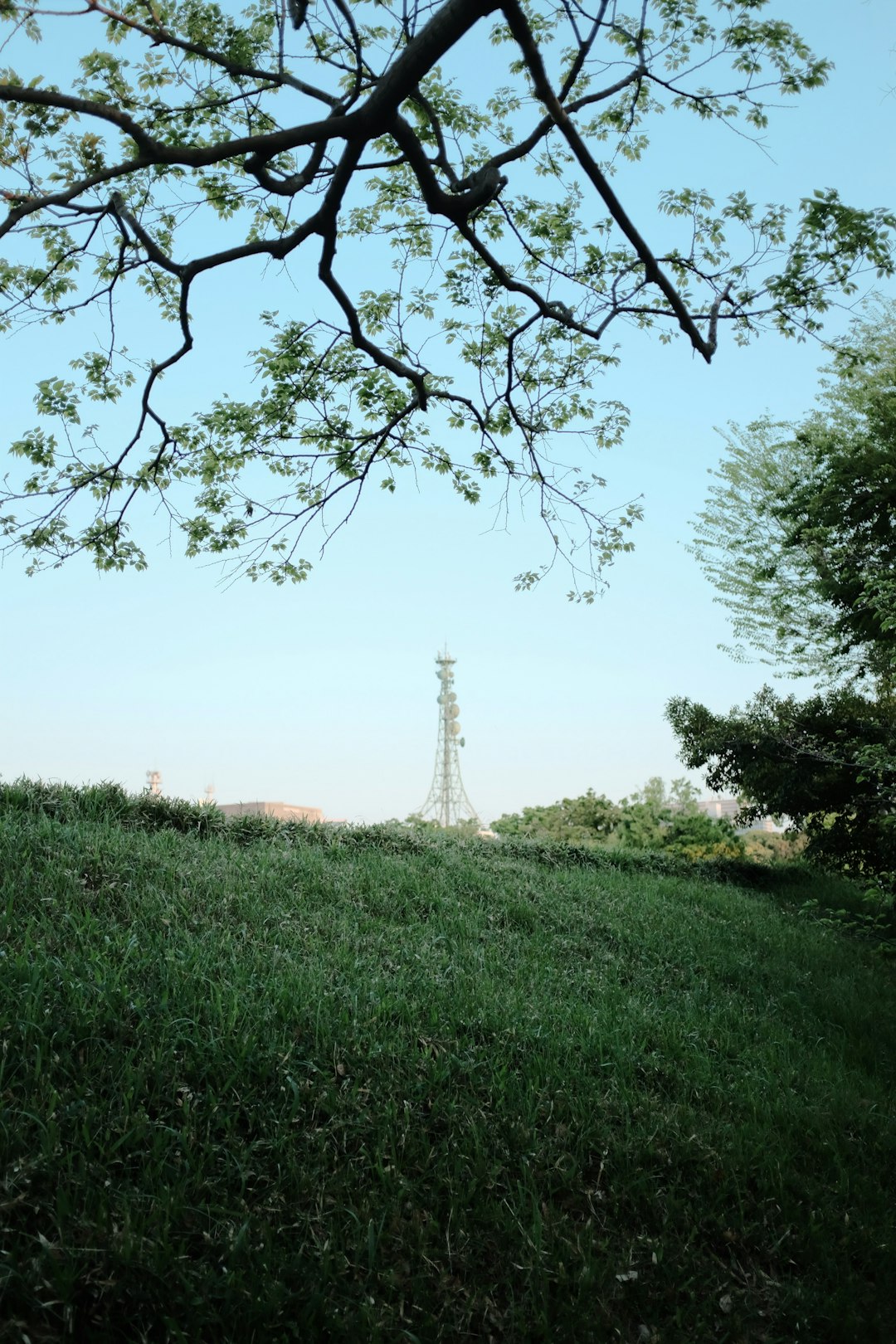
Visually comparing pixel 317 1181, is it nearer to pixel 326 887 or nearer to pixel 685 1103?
pixel 685 1103

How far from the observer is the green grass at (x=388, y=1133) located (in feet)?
9.69

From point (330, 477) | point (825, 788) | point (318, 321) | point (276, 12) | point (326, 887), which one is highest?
point (276, 12)

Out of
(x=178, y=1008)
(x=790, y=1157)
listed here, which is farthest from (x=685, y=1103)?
(x=178, y=1008)

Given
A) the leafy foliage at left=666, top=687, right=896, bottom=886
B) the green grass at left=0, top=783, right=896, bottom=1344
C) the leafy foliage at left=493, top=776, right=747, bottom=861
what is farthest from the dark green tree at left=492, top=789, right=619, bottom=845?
the green grass at left=0, top=783, right=896, bottom=1344

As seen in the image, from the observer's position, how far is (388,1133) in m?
3.69

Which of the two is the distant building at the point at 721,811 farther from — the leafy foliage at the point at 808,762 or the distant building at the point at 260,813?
the distant building at the point at 260,813

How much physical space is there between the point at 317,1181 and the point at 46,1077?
3.68 feet

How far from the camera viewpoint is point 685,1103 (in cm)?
462

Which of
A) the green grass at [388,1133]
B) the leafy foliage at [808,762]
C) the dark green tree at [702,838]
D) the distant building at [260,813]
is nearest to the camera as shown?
the green grass at [388,1133]

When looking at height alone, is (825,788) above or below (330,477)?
below

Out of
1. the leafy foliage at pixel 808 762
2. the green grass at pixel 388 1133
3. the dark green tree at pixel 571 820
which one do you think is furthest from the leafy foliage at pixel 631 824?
Answer: the green grass at pixel 388 1133

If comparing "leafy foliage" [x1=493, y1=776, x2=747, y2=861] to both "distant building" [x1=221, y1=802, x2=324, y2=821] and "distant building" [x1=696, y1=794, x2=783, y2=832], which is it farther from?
"distant building" [x1=221, y1=802, x2=324, y2=821]

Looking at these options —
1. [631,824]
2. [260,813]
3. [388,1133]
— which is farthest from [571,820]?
[388,1133]

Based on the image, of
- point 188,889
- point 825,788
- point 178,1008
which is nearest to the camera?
point 178,1008
